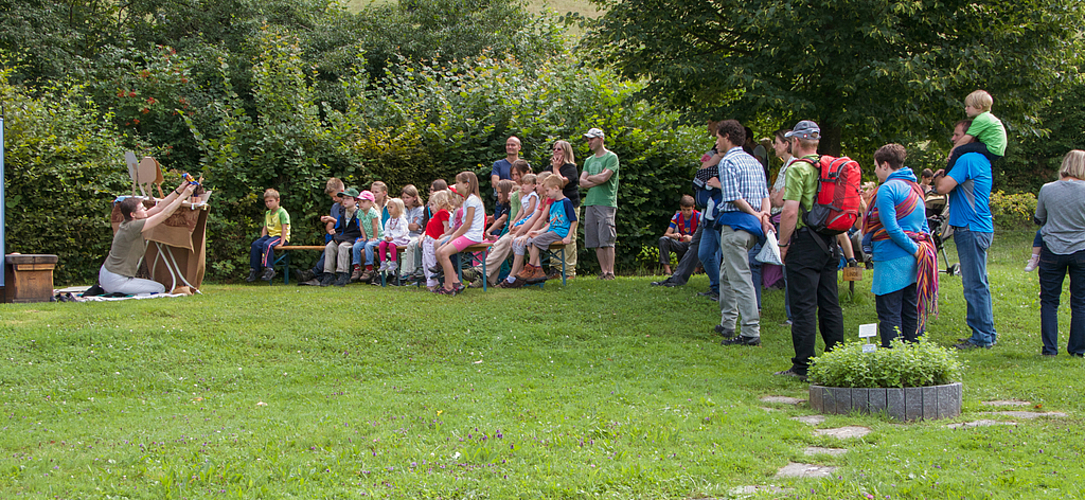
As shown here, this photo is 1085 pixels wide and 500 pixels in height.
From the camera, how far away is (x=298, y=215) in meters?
13.5

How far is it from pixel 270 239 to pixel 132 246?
8.92ft

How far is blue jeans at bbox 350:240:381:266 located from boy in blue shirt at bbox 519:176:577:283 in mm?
2675

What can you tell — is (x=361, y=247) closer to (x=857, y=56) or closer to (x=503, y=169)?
(x=503, y=169)

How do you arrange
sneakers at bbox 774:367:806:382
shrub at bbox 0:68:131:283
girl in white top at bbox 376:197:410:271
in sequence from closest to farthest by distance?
1. sneakers at bbox 774:367:806:382
2. girl in white top at bbox 376:197:410:271
3. shrub at bbox 0:68:131:283

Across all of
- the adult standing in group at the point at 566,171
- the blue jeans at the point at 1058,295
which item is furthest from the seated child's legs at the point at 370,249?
the blue jeans at the point at 1058,295

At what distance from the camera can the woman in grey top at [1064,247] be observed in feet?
22.6

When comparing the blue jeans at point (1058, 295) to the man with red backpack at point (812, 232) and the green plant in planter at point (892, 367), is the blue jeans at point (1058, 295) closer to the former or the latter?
the man with red backpack at point (812, 232)

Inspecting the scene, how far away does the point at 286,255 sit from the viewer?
12.9m

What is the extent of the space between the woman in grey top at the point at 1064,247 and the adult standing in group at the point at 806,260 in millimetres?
2122

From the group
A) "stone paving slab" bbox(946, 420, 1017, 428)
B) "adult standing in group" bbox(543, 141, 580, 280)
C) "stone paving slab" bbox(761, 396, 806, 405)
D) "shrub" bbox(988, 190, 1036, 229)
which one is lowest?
"stone paving slab" bbox(761, 396, 806, 405)

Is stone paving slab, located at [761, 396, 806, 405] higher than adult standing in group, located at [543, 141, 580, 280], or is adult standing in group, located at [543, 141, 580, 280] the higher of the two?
adult standing in group, located at [543, 141, 580, 280]

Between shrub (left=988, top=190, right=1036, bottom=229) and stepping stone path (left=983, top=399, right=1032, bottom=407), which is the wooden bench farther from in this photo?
shrub (left=988, top=190, right=1036, bottom=229)

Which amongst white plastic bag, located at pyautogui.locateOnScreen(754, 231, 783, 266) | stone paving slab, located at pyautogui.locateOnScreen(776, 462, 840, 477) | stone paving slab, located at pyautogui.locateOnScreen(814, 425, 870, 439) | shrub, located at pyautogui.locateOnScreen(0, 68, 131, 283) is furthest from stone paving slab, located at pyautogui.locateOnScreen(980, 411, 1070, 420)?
shrub, located at pyautogui.locateOnScreen(0, 68, 131, 283)

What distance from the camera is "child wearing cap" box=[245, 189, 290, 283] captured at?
1272 centimetres
